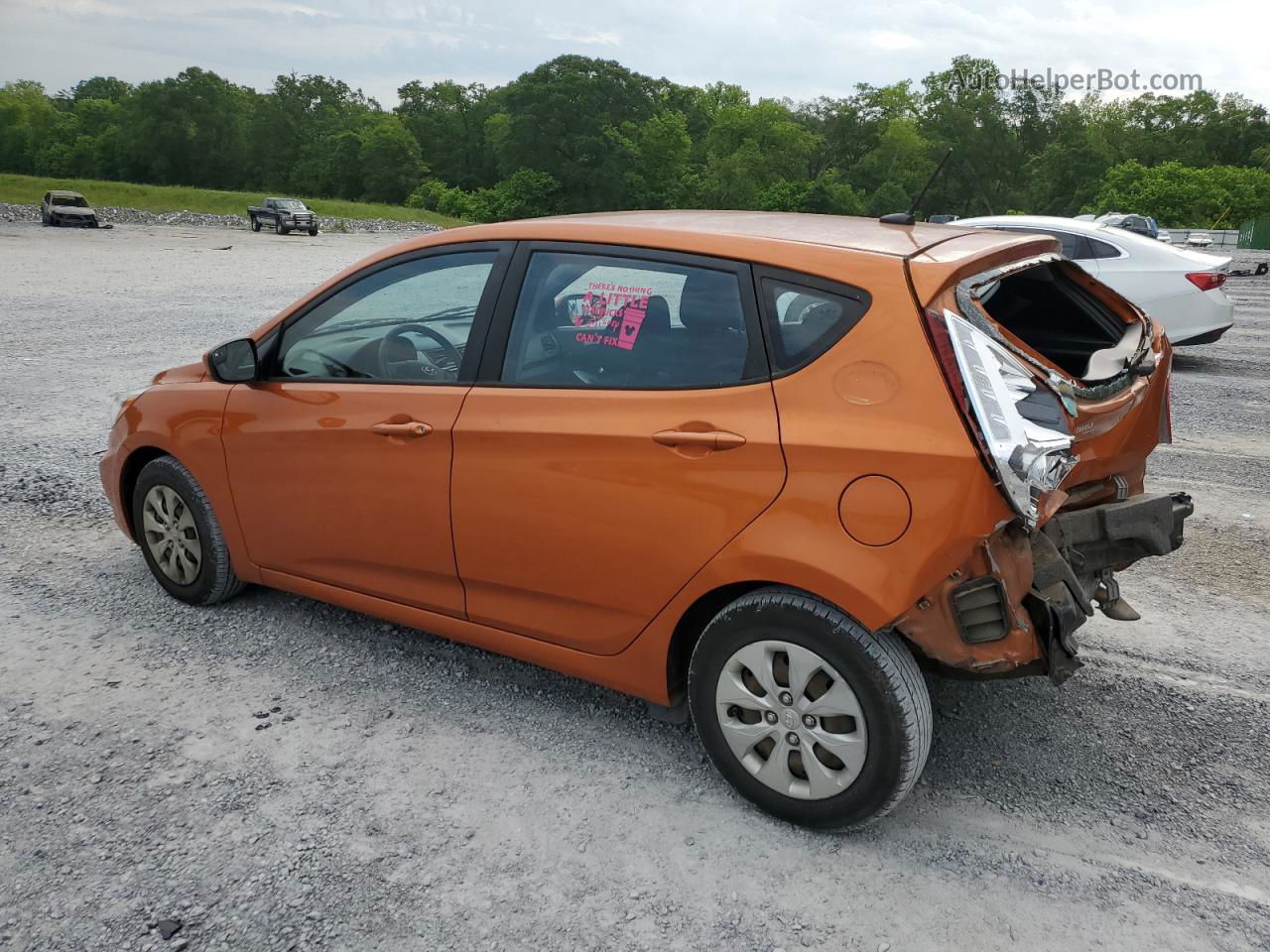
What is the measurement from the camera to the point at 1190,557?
530 cm

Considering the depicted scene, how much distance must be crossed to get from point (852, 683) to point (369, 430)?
1925 millimetres

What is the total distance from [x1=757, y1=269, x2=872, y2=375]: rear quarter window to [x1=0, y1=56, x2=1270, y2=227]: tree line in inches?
3039

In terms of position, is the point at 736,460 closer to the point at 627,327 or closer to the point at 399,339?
the point at 627,327

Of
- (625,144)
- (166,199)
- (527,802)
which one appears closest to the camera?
(527,802)

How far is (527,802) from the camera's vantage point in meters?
3.11

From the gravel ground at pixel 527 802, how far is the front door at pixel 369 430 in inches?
17.9

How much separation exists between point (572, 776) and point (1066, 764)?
1.63 m

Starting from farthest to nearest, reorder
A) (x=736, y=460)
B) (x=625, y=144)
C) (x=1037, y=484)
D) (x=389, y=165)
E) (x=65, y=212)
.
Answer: (x=389, y=165), (x=625, y=144), (x=65, y=212), (x=736, y=460), (x=1037, y=484)

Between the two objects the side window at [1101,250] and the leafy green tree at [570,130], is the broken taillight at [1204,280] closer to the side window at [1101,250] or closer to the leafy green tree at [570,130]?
the side window at [1101,250]

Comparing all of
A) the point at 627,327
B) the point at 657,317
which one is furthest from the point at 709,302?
the point at 627,327

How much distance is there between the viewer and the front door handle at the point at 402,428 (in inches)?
137

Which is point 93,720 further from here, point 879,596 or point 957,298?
point 957,298

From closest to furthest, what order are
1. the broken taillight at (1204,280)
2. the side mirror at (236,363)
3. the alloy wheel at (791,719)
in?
the alloy wheel at (791,719) → the side mirror at (236,363) → the broken taillight at (1204,280)

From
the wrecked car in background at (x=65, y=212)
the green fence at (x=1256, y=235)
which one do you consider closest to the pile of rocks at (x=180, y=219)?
the wrecked car in background at (x=65, y=212)
